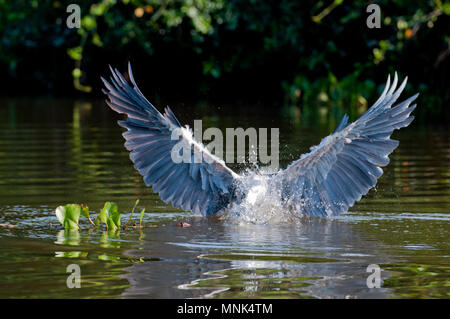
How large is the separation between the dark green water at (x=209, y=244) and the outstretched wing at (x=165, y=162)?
0.24 m

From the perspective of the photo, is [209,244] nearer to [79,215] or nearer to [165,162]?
[79,215]

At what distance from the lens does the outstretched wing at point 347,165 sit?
773 centimetres

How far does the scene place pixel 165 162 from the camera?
813 centimetres

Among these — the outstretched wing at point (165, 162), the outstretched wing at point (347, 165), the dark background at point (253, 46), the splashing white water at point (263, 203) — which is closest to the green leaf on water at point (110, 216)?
the outstretched wing at point (165, 162)

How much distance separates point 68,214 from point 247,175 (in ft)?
5.92

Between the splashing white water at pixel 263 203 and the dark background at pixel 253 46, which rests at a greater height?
the dark background at pixel 253 46

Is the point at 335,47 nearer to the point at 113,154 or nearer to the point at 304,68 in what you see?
the point at 304,68

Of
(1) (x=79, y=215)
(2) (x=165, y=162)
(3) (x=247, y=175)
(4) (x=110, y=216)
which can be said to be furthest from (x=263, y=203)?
(1) (x=79, y=215)

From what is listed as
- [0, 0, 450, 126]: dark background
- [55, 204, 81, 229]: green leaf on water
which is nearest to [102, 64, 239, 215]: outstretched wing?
[55, 204, 81, 229]: green leaf on water

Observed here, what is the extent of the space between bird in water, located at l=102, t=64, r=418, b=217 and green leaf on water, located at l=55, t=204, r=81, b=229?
100cm

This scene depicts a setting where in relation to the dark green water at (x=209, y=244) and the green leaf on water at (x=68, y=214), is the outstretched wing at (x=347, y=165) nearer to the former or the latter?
the dark green water at (x=209, y=244)

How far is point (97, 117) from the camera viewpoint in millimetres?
18453

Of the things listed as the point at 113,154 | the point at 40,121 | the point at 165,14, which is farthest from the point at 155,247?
the point at 165,14

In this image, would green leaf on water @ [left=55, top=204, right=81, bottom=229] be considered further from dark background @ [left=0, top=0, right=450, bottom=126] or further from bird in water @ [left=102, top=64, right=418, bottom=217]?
dark background @ [left=0, top=0, right=450, bottom=126]
